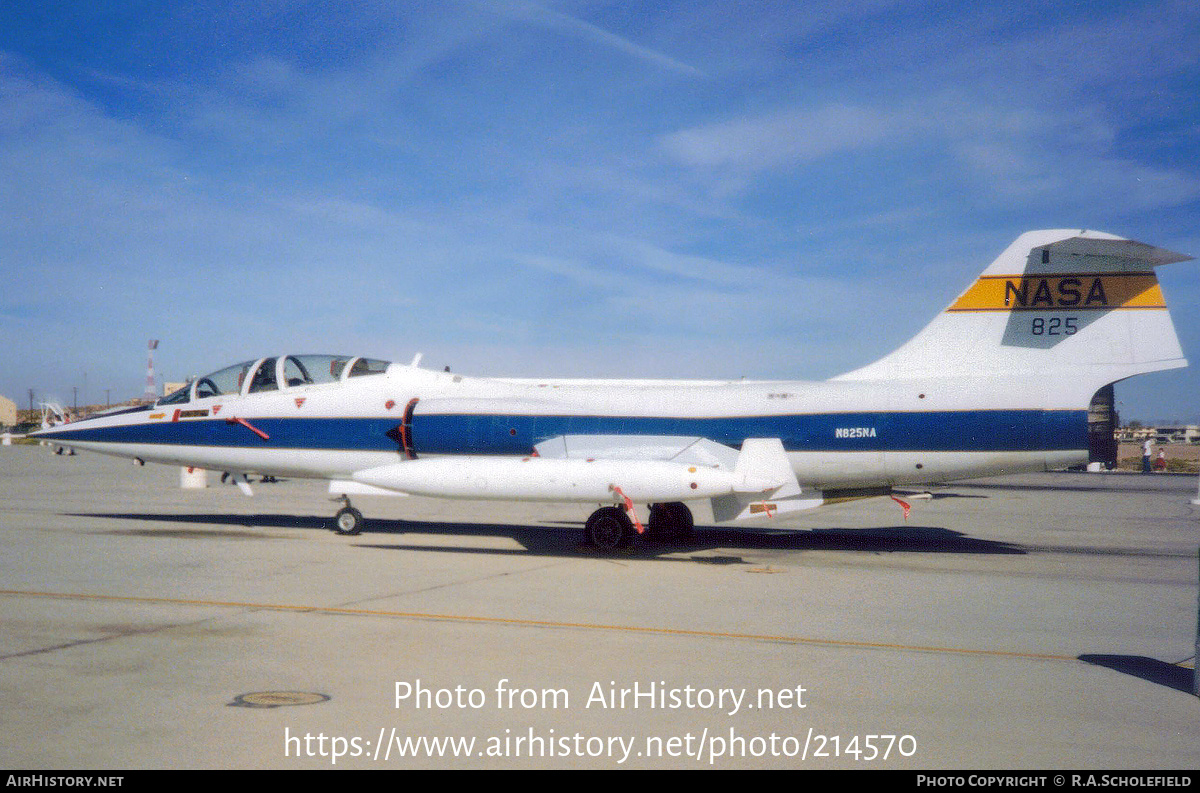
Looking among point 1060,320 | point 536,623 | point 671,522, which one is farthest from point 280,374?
point 1060,320

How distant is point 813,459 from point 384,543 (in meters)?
6.33

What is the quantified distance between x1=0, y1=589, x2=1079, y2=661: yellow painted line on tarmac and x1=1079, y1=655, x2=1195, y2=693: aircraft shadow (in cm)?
22

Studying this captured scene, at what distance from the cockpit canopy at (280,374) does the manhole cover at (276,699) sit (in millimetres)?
9474

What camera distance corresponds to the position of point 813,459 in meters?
12.7

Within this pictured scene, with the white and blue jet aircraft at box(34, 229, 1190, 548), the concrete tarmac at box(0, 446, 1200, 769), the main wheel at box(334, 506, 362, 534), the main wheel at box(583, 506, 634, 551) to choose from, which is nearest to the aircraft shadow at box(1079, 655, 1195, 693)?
the concrete tarmac at box(0, 446, 1200, 769)

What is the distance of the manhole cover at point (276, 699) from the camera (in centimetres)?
523

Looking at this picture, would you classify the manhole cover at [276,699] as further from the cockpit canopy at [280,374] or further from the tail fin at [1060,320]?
the tail fin at [1060,320]

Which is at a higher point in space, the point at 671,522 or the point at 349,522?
the point at 349,522

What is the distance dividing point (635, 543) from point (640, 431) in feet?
5.91

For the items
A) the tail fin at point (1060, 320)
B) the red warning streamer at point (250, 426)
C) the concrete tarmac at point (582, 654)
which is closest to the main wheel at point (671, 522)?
the concrete tarmac at point (582, 654)

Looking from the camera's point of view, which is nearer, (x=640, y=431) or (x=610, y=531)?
(x=610, y=531)

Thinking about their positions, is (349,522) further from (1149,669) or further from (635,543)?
(1149,669)

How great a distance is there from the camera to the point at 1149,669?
6.40 meters

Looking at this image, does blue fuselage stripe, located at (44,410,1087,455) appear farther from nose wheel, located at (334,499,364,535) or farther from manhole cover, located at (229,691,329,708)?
manhole cover, located at (229,691,329,708)
